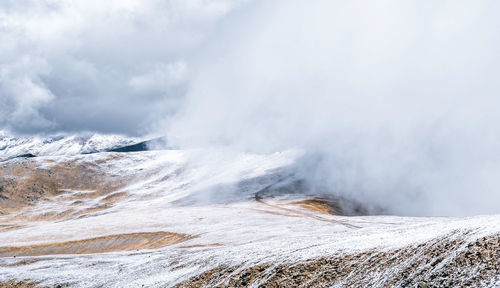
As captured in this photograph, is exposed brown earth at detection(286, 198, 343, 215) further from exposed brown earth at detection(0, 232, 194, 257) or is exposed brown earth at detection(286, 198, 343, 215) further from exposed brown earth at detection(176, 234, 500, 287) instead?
exposed brown earth at detection(176, 234, 500, 287)

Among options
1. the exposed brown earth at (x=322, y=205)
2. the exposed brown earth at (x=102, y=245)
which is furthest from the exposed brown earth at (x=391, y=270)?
the exposed brown earth at (x=322, y=205)

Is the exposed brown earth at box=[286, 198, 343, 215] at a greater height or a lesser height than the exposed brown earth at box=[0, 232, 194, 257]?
greater

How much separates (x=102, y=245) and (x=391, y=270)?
7565 centimetres

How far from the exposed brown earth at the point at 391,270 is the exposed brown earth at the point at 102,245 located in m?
56.0

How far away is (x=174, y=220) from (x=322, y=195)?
282 feet

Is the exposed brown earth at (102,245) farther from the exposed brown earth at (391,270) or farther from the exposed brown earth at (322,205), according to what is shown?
the exposed brown earth at (322,205)

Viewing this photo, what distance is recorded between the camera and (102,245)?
83.3 m

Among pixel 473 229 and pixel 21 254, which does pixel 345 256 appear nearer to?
pixel 473 229

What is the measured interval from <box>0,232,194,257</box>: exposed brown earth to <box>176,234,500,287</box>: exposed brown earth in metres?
56.0

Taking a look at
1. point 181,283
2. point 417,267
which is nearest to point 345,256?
point 417,267

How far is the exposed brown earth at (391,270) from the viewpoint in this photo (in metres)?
17.1

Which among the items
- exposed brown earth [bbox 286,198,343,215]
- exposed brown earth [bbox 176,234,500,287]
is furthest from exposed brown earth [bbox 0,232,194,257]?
exposed brown earth [bbox 286,198,343,215]

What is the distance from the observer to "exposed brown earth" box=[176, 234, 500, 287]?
17078 millimetres

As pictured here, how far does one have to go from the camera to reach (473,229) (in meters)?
21.4
